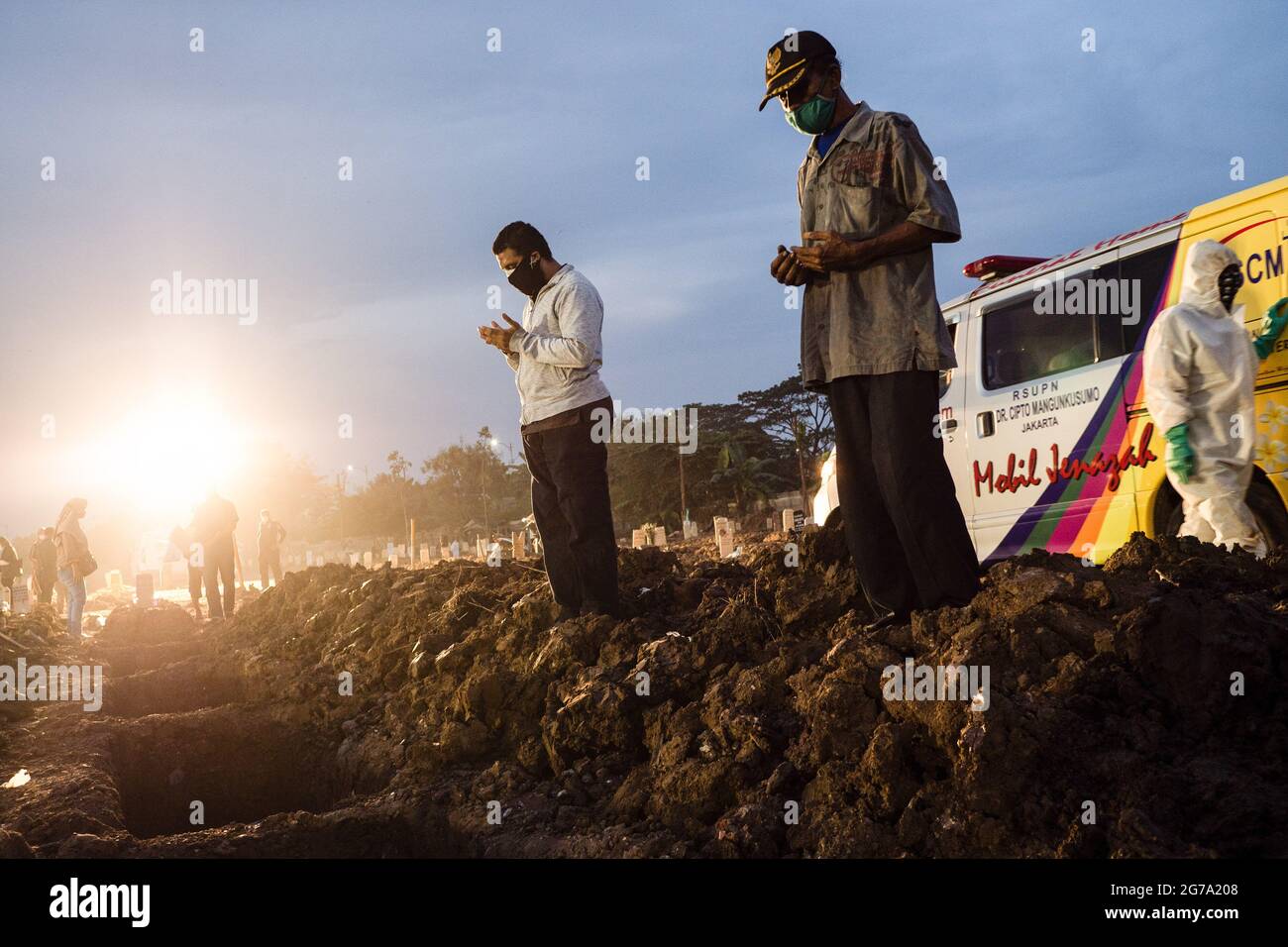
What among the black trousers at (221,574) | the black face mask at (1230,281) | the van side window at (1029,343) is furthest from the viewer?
the black trousers at (221,574)

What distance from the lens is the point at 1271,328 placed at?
4492 mm

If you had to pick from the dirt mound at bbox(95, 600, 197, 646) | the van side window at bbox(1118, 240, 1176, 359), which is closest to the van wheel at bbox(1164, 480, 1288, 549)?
the van side window at bbox(1118, 240, 1176, 359)

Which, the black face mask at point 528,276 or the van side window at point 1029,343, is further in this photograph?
the van side window at point 1029,343

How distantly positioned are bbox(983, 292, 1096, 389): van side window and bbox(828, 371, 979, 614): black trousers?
9.12 feet

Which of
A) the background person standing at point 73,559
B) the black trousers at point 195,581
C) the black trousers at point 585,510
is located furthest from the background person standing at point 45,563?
the black trousers at point 585,510

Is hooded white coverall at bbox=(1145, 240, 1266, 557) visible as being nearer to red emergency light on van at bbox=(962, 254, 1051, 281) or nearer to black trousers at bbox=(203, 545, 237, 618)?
red emergency light on van at bbox=(962, 254, 1051, 281)

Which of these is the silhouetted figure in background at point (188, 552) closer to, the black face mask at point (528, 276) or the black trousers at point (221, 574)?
the black trousers at point (221, 574)

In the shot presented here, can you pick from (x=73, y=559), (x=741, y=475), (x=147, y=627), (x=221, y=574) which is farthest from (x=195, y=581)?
(x=741, y=475)

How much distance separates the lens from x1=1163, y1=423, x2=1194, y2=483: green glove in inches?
179

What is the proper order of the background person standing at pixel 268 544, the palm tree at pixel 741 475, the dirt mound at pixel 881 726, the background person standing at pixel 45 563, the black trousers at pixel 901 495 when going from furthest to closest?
the palm tree at pixel 741 475 → the background person standing at pixel 45 563 → the background person standing at pixel 268 544 → the black trousers at pixel 901 495 → the dirt mound at pixel 881 726

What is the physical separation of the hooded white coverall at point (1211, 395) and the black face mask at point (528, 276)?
→ 2.84m

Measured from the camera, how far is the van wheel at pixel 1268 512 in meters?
4.56
